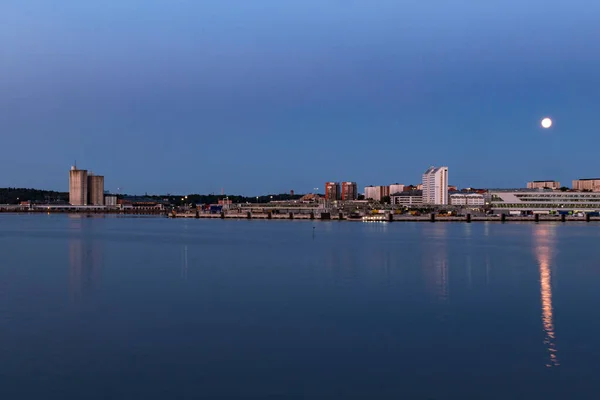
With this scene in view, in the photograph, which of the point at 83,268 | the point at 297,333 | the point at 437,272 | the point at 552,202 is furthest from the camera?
the point at 552,202

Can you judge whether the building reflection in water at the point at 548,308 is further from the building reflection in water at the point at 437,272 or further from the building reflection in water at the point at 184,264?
the building reflection in water at the point at 184,264

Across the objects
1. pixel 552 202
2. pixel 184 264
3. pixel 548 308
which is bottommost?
pixel 548 308

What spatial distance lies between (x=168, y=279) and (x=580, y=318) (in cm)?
1693

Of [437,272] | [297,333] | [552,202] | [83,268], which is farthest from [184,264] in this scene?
[552,202]

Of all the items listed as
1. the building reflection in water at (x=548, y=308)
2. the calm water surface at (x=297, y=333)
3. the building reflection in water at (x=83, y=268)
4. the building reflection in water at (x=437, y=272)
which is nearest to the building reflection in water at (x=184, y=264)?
the calm water surface at (x=297, y=333)

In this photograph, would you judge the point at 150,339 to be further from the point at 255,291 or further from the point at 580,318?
the point at 580,318

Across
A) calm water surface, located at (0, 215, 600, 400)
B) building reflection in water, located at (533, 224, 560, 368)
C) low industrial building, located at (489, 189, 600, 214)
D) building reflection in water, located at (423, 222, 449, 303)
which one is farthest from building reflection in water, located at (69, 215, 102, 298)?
low industrial building, located at (489, 189, 600, 214)

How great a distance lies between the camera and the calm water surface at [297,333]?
1190cm

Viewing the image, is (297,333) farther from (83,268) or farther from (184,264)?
(83,268)

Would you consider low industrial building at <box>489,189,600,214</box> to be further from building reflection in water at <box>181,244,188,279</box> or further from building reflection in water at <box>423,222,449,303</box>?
building reflection in water at <box>181,244,188,279</box>

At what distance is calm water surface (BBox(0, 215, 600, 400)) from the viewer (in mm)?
11898

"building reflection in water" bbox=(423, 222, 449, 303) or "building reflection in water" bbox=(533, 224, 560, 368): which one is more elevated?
"building reflection in water" bbox=(423, 222, 449, 303)

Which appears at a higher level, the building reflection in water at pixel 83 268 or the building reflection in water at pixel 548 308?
the building reflection in water at pixel 83 268

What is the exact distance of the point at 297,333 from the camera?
16.3 metres
